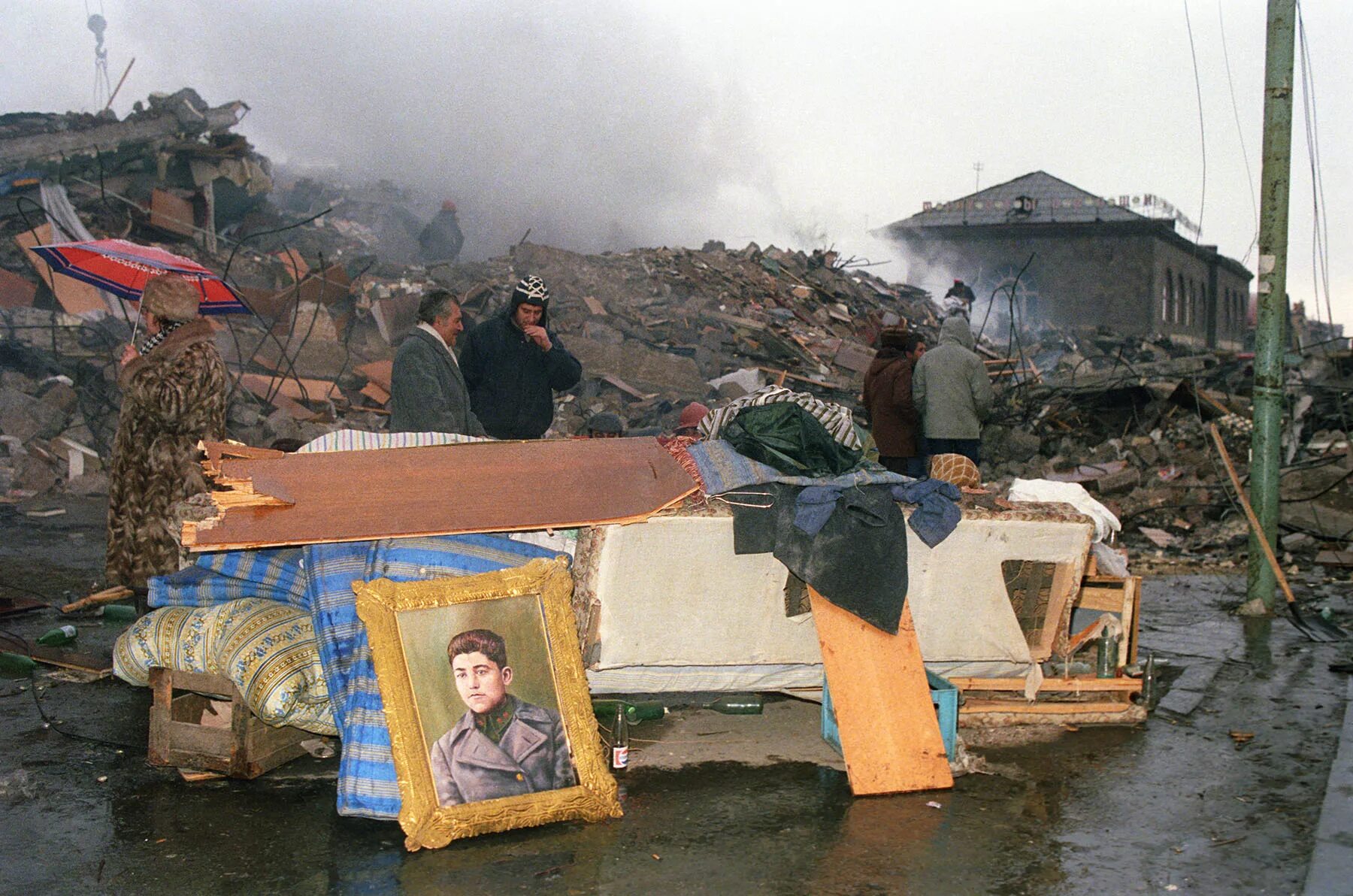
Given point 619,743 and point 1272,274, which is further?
point 1272,274

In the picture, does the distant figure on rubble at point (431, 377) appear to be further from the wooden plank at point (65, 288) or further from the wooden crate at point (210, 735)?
the wooden plank at point (65, 288)

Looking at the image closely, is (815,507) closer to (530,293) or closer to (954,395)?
(530,293)

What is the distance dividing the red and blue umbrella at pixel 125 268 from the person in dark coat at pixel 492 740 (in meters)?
4.14

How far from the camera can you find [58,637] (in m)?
6.03

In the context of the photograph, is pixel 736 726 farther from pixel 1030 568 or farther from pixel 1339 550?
pixel 1339 550

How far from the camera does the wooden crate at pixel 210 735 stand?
4199 millimetres

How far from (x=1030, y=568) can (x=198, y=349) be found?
4.17 meters

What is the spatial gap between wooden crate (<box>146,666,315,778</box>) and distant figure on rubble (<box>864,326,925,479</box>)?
5.05m

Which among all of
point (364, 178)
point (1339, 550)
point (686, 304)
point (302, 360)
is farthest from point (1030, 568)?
point (364, 178)

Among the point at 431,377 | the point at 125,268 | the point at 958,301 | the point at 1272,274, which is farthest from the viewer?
the point at 958,301

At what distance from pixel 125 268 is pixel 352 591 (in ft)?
14.3

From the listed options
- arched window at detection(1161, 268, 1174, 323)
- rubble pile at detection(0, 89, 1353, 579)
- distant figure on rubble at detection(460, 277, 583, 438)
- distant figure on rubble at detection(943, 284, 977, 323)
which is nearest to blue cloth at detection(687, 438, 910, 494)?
distant figure on rubble at detection(460, 277, 583, 438)

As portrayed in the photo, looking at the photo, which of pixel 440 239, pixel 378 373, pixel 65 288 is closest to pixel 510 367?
pixel 378 373

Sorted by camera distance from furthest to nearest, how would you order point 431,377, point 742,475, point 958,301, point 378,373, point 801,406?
point 378,373
point 958,301
point 431,377
point 801,406
point 742,475
